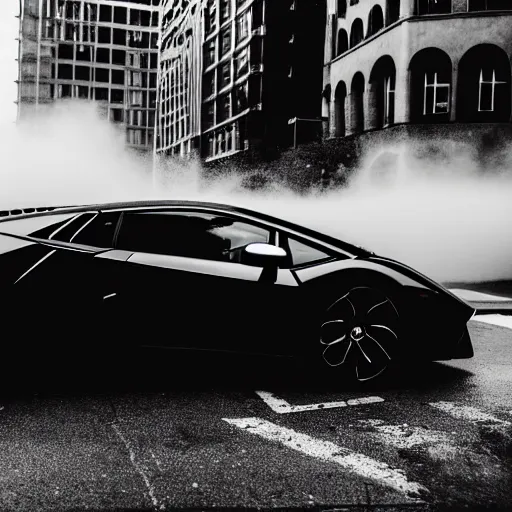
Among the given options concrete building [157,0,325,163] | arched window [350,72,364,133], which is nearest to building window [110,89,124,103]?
concrete building [157,0,325,163]

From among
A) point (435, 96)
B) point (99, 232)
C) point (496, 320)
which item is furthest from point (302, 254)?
point (435, 96)

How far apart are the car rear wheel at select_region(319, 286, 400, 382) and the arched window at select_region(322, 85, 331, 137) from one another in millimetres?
5761

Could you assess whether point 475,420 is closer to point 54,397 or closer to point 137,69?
point 54,397

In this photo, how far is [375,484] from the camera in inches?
129

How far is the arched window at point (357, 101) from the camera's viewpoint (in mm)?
10562

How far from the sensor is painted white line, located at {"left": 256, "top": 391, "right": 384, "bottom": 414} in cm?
454

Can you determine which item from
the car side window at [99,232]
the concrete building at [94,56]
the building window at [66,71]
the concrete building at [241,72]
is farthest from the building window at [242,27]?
the car side window at [99,232]

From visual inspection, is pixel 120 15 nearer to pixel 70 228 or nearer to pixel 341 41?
pixel 341 41

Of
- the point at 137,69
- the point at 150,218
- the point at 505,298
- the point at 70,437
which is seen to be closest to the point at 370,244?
the point at 505,298

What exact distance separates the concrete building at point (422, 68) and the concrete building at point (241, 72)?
0.30 metres

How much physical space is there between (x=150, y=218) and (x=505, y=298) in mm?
6193

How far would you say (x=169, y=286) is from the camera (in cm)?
468

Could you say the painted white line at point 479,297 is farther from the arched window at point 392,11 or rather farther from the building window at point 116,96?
the building window at point 116,96

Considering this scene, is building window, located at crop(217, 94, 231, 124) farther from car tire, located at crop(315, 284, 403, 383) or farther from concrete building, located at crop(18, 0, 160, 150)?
car tire, located at crop(315, 284, 403, 383)
